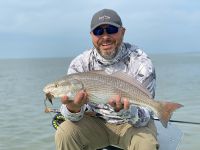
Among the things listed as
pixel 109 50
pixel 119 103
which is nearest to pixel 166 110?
pixel 119 103

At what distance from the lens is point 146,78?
485 cm

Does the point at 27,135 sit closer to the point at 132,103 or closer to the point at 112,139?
the point at 112,139

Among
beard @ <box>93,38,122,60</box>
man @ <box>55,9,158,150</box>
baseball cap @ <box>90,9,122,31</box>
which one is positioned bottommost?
man @ <box>55,9,158,150</box>

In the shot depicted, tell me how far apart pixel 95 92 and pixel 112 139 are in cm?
92

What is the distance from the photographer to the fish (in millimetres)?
4336

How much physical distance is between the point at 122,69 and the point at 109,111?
0.49m

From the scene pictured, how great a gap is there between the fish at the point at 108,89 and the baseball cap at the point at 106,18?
2.06 feet

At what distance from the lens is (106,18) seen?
15.9 ft

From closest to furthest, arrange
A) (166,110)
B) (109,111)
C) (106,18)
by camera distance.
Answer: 1. (166,110)
2. (106,18)
3. (109,111)

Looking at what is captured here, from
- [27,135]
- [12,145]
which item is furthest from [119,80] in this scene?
[27,135]

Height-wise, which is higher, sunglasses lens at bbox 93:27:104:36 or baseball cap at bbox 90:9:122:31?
baseball cap at bbox 90:9:122:31

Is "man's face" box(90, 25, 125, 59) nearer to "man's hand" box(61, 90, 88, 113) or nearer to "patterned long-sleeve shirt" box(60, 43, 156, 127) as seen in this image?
"patterned long-sleeve shirt" box(60, 43, 156, 127)

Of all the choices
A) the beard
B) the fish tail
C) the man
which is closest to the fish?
the fish tail

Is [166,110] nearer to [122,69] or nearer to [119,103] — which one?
[119,103]
